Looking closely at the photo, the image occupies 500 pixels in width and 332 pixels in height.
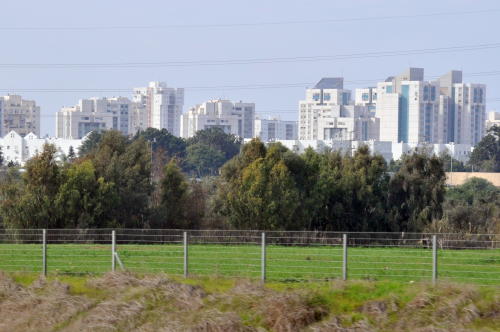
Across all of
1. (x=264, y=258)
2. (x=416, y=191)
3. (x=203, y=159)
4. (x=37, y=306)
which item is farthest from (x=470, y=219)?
(x=203, y=159)

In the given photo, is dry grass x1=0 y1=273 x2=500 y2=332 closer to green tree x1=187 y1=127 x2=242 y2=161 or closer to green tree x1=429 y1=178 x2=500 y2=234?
green tree x1=429 y1=178 x2=500 y2=234

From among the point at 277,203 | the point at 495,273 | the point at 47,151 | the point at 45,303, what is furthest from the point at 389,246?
the point at 47,151

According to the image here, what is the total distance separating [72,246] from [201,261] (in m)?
3.88

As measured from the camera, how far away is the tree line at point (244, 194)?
37.6 meters

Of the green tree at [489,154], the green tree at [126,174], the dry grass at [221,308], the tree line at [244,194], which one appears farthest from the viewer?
the green tree at [489,154]

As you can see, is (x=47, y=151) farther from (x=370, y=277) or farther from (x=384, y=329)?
(x=384, y=329)

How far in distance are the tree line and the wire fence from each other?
1056 cm

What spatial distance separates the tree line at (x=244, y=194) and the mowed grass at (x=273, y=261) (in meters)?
11.8

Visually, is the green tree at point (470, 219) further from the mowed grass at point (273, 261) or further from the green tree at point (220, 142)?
the green tree at point (220, 142)

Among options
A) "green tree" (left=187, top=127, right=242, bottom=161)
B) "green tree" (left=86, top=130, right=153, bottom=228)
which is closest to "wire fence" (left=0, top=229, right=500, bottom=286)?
"green tree" (left=86, top=130, right=153, bottom=228)

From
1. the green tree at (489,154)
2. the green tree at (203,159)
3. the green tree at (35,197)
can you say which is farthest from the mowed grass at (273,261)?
the green tree at (489,154)

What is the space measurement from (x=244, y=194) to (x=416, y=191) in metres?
8.65

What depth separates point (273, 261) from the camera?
22812 millimetres

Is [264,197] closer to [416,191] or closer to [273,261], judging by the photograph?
[416,191]
